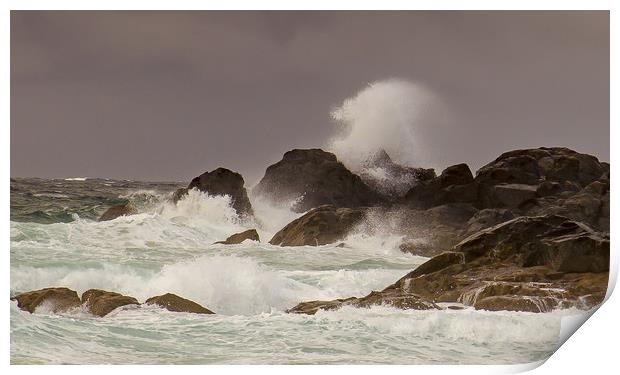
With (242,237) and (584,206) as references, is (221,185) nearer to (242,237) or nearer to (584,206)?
(242,237)

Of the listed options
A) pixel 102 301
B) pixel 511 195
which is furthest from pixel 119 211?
pixel 511 195

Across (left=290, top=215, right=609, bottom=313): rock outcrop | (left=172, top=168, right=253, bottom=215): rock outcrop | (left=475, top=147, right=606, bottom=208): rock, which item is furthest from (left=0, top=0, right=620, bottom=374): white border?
(left=172, top=168, right=253, bottom=215): rock outcrop

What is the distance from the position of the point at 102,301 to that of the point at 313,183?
1953 mm

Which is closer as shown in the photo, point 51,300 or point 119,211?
point 51,300

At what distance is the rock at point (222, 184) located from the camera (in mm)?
7590

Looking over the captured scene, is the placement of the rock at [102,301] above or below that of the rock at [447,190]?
→ below

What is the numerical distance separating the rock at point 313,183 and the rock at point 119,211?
101cm

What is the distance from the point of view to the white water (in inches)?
292

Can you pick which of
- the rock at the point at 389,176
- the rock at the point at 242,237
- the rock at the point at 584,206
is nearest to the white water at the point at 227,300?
the rock at the point at 242,237

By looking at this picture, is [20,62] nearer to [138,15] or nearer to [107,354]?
[138,15]

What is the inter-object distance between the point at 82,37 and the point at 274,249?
2.32m

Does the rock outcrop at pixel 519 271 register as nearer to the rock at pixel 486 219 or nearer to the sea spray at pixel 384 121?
the rock at pixel 486 219

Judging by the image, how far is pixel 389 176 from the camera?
305 inches
